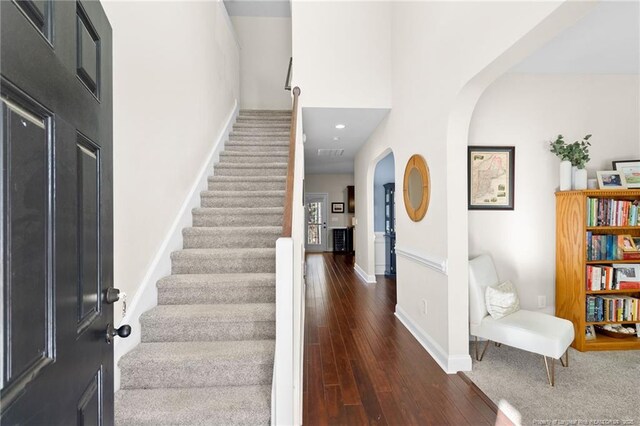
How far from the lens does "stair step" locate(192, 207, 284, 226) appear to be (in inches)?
121

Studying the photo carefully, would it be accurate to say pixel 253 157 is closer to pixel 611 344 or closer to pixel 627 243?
pixel 627 243

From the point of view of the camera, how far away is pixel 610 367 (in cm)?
253

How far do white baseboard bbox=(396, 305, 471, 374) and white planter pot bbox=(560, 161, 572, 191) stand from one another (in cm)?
191

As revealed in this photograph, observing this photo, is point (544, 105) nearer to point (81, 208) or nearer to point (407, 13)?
point (407, 13)

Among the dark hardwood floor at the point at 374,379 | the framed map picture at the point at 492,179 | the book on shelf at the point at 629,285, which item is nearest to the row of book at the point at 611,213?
the book on shelf at the point at 629,285

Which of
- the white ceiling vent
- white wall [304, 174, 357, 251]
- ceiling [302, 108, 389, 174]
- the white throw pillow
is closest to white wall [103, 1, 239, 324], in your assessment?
ceiling [302, 108, 389, 174]

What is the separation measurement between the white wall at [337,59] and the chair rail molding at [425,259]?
1874 mm

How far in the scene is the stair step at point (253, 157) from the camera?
13.3 feet

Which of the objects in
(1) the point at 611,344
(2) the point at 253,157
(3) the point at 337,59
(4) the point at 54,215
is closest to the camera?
(4) the point at 54,215

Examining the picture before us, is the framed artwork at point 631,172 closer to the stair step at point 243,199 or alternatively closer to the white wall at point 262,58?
the stair step at point 243,199

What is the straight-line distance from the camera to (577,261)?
112 inches

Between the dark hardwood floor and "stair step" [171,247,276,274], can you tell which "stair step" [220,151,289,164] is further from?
the dark hardwood floor

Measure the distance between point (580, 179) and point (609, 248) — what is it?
738 mm

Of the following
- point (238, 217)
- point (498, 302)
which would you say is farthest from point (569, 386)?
point (238, 217)
